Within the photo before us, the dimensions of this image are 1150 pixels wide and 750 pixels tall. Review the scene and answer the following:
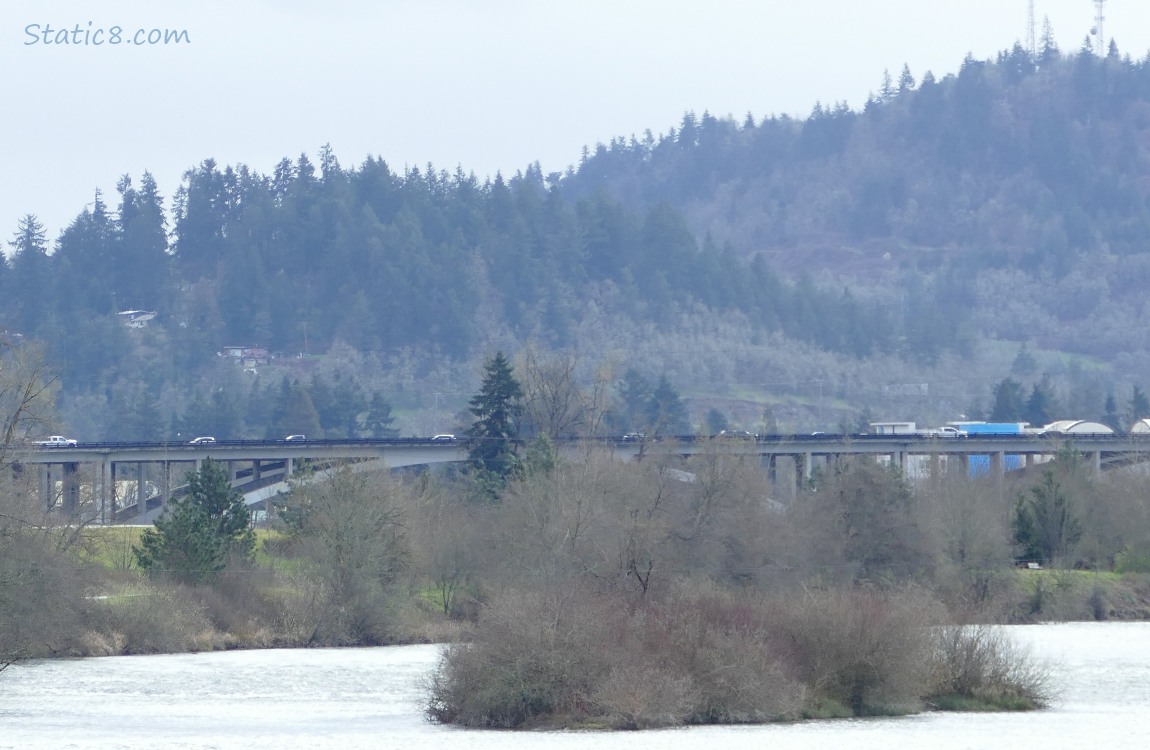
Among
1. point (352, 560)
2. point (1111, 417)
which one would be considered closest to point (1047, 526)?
point (352, 560)

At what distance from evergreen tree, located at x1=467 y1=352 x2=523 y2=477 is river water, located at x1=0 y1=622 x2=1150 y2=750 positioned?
118ft

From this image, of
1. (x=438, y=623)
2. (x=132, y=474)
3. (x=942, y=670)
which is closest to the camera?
(x=942, y=670)

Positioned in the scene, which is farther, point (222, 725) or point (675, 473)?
point (675, 473)

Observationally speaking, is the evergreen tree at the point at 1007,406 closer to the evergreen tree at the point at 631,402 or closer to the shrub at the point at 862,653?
the evergreen tree at the point at 631,402

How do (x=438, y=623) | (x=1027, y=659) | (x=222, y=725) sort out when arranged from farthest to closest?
(x=438, y=623) → (x=1027, y=659) → (x=222, y=725)

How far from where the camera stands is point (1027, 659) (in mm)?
49875

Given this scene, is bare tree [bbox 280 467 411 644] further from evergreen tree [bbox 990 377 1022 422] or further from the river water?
evergreen tree [bbox 990 377 1022 422]

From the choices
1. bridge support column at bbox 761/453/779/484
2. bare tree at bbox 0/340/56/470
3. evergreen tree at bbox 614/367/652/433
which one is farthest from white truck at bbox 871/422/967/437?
bare tree at bbox 0/340/56/470

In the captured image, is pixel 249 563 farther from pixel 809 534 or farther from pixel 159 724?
pixel 159 724

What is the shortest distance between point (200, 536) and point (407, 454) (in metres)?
43.8

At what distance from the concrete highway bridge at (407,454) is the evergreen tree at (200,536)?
32.0 feet

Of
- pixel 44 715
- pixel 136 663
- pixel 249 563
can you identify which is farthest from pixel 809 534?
pixel 44 715

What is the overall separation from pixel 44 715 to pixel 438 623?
1147 inches

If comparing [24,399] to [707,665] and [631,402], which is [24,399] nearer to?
[707,665]
